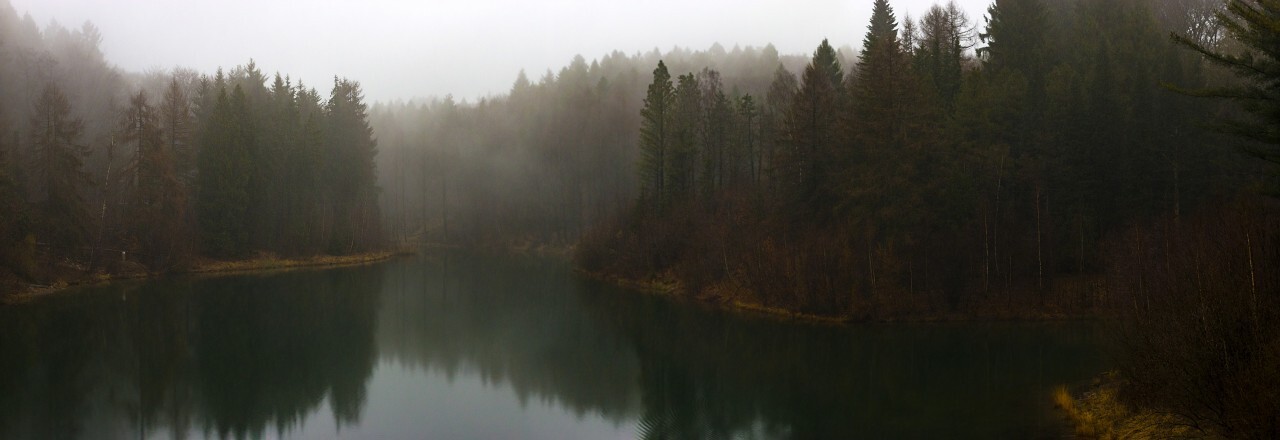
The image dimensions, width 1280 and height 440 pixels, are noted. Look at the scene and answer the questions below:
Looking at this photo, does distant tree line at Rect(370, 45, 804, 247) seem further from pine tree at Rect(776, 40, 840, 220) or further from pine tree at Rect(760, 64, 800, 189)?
pine tree at Rect(776, 40, 840, 220)

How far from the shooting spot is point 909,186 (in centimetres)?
3247

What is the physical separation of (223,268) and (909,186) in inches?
1774

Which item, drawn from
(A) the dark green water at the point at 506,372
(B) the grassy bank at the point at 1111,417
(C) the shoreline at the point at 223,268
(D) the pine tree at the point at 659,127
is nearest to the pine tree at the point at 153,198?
(C) the shoreline at the point at 223,268

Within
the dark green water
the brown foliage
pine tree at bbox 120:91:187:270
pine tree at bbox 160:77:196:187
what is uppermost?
pine tree at bbox 160:77:196:187

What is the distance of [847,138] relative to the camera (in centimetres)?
3494

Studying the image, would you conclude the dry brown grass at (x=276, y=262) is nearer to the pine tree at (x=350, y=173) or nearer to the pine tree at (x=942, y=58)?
the pine tree at (x=350, y=173)

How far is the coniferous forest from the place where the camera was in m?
14.6

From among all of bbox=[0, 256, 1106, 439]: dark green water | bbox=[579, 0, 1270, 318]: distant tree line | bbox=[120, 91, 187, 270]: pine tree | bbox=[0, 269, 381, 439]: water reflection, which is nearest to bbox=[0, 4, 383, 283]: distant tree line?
bbox=[120, 91, 187, 270]: pine tree

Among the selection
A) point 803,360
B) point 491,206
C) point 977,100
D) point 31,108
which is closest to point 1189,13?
point 977,100

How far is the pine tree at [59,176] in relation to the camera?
43.5 m

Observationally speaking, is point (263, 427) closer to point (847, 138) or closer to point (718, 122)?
point (847, 138)

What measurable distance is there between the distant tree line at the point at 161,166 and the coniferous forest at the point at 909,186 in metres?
0.20

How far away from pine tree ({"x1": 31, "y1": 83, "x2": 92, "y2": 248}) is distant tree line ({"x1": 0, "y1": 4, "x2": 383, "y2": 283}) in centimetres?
8

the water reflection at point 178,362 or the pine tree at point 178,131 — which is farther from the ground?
the pine tree at point 178,131
